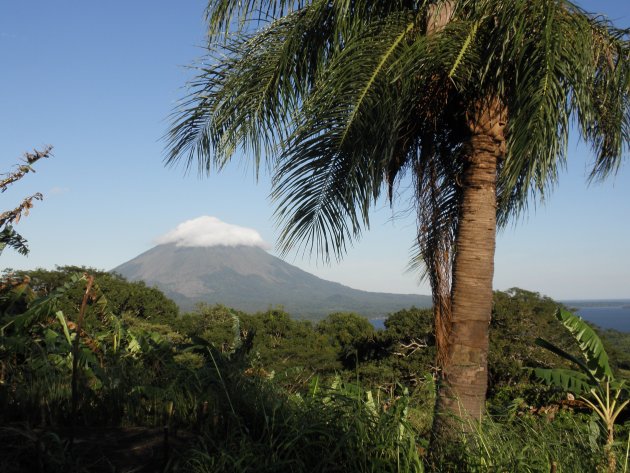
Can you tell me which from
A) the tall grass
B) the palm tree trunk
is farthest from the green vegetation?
the palm tree trunk

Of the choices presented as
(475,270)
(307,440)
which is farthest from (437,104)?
(307,440)

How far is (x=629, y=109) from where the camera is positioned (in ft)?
22.3

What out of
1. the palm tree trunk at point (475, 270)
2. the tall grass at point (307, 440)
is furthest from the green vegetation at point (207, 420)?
the palm tree trunk at point (475, 270)

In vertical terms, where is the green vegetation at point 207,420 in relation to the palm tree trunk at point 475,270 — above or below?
below

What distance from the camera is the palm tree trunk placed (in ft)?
17.4

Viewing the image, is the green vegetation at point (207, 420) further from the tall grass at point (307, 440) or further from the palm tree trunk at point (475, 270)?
the palm tree trunk at point (475, 270)

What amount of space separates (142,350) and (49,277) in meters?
25.4

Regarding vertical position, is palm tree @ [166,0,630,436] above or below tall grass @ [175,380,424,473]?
above

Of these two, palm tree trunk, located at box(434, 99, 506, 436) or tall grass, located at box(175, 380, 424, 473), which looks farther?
palm tree trunk, located at box(434, 99, 506, 436)

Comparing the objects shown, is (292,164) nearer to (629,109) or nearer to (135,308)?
(629,109)

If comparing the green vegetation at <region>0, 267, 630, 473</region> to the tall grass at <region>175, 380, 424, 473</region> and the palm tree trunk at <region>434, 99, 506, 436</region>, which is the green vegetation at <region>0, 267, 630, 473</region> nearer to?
the tall grass at <region>175, 380, 424, 473</region>

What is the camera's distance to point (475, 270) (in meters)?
5.48

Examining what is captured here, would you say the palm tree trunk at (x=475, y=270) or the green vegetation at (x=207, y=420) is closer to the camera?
the green vegetation at (x=207, y=420)

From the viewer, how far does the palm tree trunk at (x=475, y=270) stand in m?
5.29
